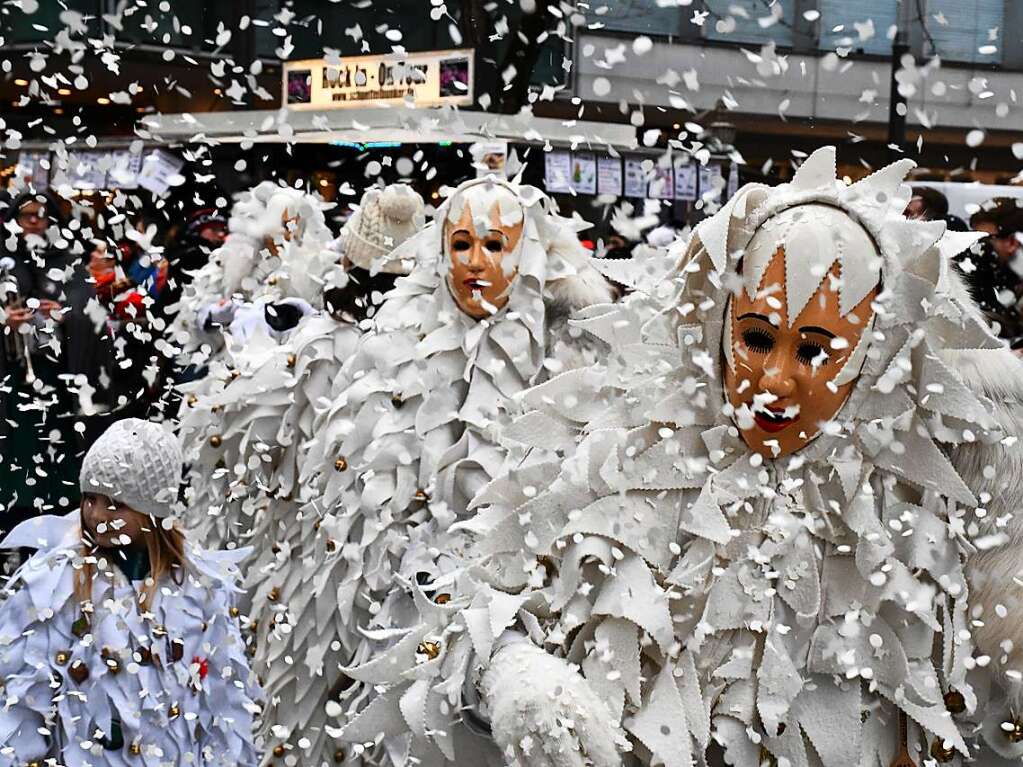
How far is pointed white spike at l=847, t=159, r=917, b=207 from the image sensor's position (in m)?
3.25

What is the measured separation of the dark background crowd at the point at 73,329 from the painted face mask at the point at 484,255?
2.38 metres

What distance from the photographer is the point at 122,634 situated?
440cm

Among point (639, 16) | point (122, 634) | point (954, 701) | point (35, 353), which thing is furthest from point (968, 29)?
point (954, 701)

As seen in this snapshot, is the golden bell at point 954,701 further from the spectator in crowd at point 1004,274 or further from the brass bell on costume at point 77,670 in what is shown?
the spectator in crowd at point 1004,274

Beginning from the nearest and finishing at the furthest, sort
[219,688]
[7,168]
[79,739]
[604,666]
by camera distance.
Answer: [604,666], [79,739], [219,688], [7,168]

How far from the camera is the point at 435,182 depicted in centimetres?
1216

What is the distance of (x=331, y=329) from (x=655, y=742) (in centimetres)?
328

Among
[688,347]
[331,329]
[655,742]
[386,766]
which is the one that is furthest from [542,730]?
[331,329]

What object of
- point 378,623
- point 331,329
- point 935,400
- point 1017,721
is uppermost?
point 935,400

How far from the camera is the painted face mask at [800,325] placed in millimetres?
3154

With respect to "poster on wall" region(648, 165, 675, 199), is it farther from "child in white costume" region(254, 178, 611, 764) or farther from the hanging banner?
"child in white costume" region(254, 178, 611, 764)

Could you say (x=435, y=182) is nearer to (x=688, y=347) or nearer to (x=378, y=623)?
(x=378, y=623)

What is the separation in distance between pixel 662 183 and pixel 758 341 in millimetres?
8278

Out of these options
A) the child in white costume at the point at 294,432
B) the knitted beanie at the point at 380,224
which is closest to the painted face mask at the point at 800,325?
the child in white costume at the point at 294,432
